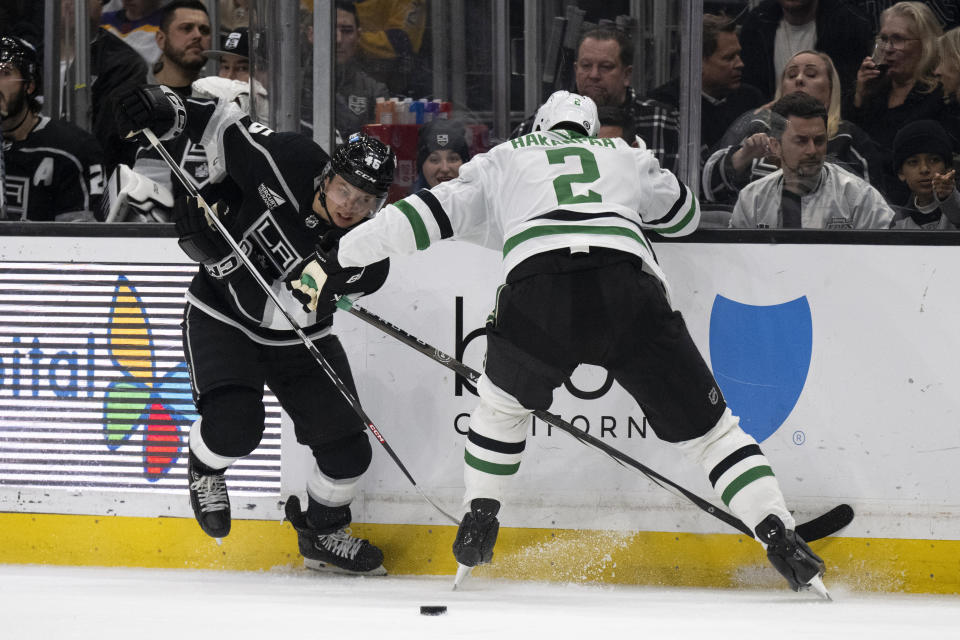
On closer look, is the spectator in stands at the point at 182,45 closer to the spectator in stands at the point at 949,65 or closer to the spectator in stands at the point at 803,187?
the spectator in stands at the point at 803,187

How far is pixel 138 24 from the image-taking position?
379 cm

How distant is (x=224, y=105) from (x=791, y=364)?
1.69 meters

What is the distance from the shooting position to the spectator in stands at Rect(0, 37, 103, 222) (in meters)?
3.34

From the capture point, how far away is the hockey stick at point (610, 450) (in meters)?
2.78

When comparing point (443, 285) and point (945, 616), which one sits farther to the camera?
point (443, 285)

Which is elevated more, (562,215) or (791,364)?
(562,215)

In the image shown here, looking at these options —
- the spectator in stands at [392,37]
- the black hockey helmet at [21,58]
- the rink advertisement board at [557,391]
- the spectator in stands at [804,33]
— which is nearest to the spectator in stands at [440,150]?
the spectator in stands at [392,37]

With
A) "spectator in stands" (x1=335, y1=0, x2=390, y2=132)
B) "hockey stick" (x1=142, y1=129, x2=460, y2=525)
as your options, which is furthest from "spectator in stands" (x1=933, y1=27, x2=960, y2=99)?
"hockey stick" (x1=142, y1=129, x2=460, y2=525)

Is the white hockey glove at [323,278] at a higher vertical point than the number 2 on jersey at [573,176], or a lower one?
lower

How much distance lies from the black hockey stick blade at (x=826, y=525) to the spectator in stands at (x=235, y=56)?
2.13 metres

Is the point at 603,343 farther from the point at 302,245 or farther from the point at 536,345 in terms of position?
the point at 302,245

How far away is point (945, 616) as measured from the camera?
2461mm

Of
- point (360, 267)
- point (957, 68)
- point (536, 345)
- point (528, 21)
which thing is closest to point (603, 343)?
point (536, 345)

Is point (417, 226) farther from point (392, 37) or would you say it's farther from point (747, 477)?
point (747, 477)
